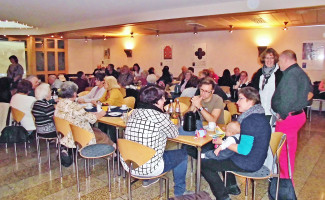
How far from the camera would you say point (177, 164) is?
2.67 metres

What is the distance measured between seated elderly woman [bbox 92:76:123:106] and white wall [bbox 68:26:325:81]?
5.70 meters

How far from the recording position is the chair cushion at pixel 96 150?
9.47ft

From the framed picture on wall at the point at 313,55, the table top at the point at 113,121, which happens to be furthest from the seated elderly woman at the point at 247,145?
→ the framed picture on wall at the point at 313,55

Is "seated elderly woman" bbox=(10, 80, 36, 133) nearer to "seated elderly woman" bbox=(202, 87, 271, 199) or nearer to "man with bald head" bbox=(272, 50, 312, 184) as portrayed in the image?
"seated elderly woman" bbox=(202, 87, 271, 199)

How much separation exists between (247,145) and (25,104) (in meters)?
3.26

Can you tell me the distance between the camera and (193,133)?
2795 mm

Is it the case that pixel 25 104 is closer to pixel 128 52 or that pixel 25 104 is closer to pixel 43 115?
pixel 43 115

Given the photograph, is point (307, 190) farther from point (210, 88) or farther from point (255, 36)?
point (255, 36)

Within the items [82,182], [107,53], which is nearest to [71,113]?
[82,182]

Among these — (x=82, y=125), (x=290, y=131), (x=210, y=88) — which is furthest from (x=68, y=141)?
(x=290, y=131)

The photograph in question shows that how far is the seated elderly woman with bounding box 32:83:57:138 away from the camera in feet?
11.8

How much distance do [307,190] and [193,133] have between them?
5.06 ft

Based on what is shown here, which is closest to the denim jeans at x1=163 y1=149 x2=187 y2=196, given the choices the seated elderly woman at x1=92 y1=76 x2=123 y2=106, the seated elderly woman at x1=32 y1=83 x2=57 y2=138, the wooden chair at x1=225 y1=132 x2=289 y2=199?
the wooden chair at x1=225 y1=132 x2=289 y2=199

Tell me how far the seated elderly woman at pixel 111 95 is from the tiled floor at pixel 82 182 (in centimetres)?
108
